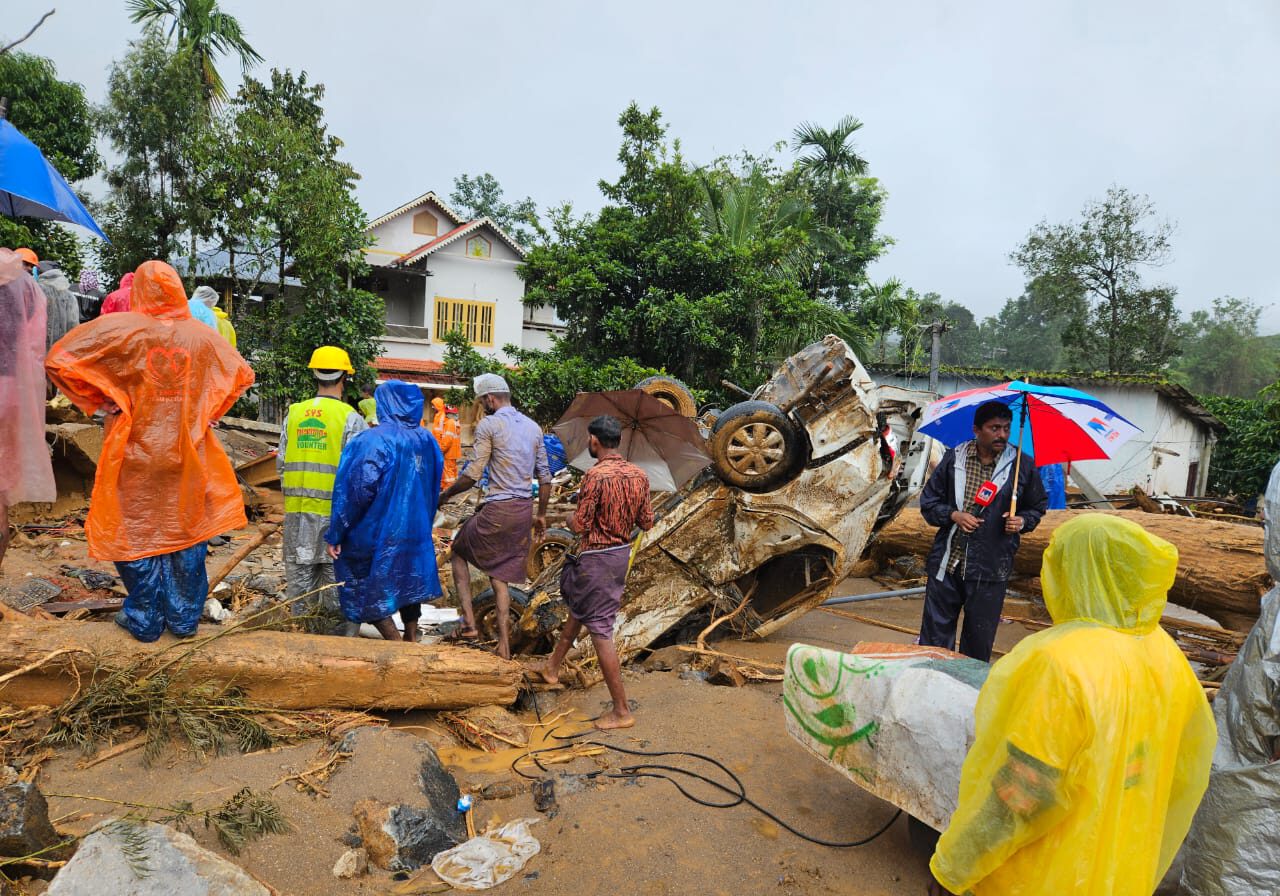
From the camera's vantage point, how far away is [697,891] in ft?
9.02

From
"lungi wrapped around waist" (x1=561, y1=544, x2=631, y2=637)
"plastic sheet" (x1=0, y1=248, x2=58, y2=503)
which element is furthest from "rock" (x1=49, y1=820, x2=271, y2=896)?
"plastic sheet" (x1=0, y1=248, x2=58, y2=503)

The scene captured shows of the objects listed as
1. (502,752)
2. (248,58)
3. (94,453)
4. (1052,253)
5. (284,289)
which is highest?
(248,58)

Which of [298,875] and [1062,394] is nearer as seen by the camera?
[298,875]

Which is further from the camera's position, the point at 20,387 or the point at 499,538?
the point at 499,538

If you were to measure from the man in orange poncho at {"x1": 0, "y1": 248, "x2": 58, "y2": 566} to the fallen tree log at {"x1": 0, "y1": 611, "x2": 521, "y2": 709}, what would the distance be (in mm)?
682

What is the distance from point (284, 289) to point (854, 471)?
38.4 ft

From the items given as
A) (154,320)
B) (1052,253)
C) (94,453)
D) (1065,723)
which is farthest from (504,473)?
(1052,253)

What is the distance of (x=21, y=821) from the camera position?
231 centimetres

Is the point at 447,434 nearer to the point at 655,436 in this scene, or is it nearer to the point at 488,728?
the point at 655,436

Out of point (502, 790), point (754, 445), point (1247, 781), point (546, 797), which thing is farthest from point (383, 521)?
point (1247, 781)

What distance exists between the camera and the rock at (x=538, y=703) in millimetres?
4320

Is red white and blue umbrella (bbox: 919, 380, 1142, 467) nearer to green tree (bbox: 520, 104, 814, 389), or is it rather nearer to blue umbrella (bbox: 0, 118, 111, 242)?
blue umbrella (bbox: 0, 118, 111, 242)

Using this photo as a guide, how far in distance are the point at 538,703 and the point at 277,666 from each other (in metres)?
1.48

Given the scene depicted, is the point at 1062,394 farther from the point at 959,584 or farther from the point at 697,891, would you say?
the point at 697,891
